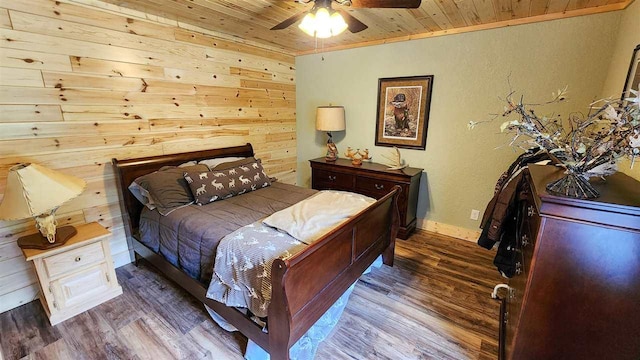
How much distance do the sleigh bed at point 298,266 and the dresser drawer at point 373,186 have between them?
667 millimetres

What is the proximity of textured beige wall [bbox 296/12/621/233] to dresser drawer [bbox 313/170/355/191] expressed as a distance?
1.82 feet

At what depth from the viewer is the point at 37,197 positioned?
177cm

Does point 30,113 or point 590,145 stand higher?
point 30,113

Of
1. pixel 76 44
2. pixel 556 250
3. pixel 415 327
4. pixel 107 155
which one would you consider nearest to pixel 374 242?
pixel 415 327

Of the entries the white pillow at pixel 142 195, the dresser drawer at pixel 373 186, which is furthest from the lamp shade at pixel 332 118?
the white pillow at pixel 142 195

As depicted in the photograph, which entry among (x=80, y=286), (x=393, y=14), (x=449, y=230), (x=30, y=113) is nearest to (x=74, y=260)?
(x=80, y=286)

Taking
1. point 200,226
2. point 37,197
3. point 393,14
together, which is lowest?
point 200,226

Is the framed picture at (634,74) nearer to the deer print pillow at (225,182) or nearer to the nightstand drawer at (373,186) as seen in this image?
the nightstand drawer at (373,186)

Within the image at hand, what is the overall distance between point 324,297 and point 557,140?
57.7 inches

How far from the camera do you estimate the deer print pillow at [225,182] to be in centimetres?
246

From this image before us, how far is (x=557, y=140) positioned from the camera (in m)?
1.17

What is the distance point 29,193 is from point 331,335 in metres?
2.21

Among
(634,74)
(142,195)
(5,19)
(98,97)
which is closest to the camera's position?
(634,74)

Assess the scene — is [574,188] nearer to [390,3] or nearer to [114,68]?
[390,3]
